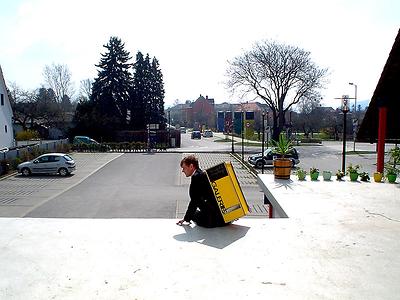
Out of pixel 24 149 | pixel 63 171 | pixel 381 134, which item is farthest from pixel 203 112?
pixel 381 134

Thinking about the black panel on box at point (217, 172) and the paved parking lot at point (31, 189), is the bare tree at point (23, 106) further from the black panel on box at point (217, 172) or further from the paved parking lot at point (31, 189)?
the black panel on box at point (217, 172)

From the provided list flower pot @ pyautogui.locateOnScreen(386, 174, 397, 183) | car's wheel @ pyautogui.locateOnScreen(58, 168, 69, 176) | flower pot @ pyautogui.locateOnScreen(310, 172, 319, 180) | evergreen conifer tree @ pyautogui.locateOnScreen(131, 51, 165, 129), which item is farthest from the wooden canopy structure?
evergreen conifer tree @ pyautogui.locateOnScreen(131, 51, 165, 129)

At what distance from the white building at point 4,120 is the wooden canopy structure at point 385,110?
3430cm

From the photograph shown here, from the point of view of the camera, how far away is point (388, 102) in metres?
10.6

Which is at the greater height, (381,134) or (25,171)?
(381,134)

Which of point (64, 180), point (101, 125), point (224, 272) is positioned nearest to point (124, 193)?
point (64, 180)

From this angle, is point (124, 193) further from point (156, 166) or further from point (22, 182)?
point (156, 166)

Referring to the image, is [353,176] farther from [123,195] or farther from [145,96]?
[145,96]

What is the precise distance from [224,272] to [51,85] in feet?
219

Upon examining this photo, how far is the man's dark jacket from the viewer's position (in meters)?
5.53

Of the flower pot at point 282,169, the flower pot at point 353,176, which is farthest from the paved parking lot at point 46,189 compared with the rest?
the flower pot at point 353,176

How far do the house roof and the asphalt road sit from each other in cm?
736

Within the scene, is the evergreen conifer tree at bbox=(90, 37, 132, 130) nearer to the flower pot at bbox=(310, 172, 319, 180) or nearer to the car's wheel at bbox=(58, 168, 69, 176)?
the car's wheel at bbox=(58, 168, 69, 176)

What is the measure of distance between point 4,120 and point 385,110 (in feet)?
120
